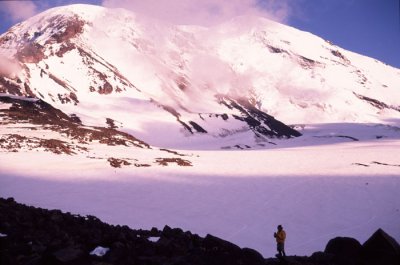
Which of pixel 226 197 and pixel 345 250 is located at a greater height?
pixel 226 197

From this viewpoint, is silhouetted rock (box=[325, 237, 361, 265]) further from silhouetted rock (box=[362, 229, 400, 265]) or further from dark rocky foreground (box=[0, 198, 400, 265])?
silhouetted rock (box=[362, 229, 400, 265])

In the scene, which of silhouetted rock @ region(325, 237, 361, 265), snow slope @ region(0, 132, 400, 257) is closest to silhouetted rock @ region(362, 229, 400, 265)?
silhouetted rock @ region(325, 237, 361, 265)

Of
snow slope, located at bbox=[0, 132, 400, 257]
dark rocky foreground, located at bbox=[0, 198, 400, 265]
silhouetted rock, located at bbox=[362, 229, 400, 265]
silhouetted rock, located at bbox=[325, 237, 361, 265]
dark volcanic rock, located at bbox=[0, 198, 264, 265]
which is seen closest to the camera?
dark volcanic rock, located at bbox=[0, 198, 264, 265]

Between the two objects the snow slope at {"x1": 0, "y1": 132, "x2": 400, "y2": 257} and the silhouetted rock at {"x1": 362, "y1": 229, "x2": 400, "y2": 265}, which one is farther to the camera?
the snow slope at {"x1": 0, "y1": 132, "x2": 400, "y2": 257}

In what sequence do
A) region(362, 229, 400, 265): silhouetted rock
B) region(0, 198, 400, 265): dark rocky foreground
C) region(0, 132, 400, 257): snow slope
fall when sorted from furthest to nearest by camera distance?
region(0, 132, 400, 257): snow slope → region(362, 229, 400, 265): silhouetted rock → region(0, 198, 400, 265): dark rocky foreground

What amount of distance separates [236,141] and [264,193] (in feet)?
287

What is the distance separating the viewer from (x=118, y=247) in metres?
11.1

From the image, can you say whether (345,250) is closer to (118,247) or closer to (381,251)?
(381,251)

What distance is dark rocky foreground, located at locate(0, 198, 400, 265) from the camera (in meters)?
10.0

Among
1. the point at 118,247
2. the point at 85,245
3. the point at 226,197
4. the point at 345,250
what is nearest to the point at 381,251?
the point at 345,250

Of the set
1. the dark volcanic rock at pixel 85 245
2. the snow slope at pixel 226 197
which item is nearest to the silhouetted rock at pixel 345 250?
the dark volcanic rock at pixel 85 245

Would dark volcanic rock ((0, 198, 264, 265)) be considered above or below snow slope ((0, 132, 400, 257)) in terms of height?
below

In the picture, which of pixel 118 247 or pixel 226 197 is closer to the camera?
pixel 118 247

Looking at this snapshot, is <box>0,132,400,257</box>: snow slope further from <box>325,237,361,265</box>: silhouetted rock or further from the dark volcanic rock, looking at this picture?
the dark volcanic rock
